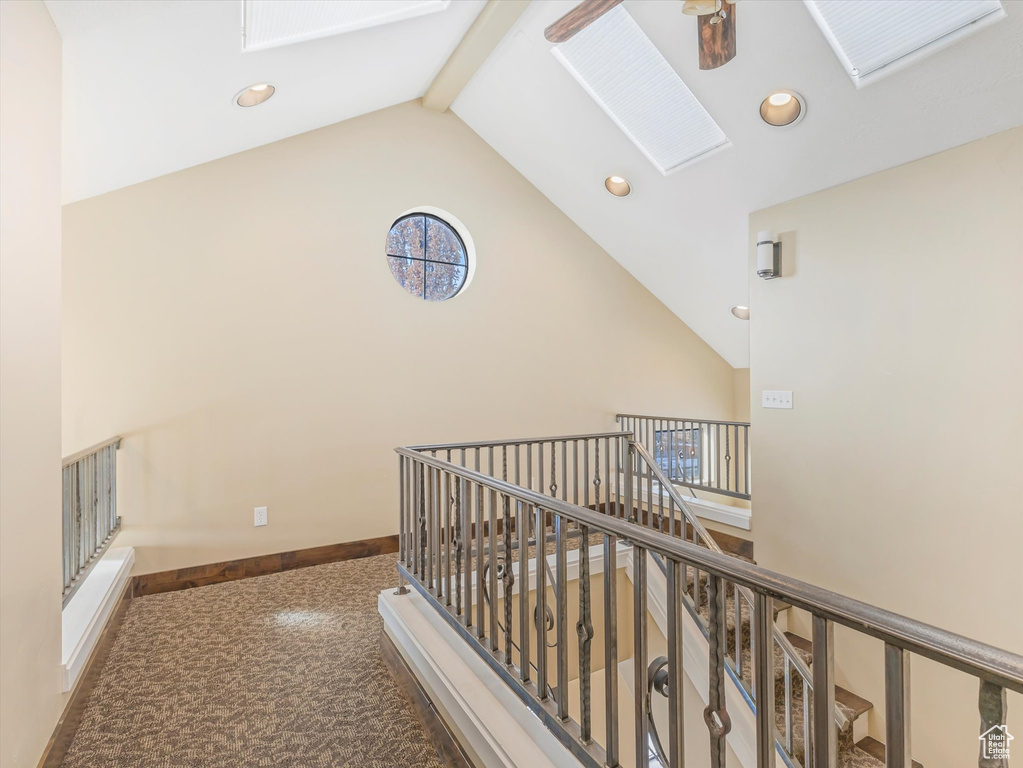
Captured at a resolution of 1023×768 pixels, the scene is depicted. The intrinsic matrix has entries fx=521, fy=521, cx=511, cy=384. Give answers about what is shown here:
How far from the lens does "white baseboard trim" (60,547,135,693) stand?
199cm

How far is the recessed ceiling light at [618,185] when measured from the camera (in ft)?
13.7

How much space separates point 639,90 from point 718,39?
115 centimetres

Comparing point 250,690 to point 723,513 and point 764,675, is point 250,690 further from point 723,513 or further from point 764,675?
point 723,513

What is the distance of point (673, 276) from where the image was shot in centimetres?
493

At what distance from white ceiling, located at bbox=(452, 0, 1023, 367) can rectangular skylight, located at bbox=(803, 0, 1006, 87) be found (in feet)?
0.16

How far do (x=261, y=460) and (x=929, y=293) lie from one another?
168 inches

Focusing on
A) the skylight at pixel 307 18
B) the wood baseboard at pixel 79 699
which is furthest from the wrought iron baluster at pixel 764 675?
the skylight at pixel 307 18

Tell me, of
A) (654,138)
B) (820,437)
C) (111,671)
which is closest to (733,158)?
(654,138)

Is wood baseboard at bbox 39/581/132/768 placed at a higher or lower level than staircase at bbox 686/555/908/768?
higher

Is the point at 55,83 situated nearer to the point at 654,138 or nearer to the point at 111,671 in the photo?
the point at 111,671

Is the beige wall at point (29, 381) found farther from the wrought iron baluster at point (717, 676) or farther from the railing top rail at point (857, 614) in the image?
the wrought iron baluster at point (717, 676)

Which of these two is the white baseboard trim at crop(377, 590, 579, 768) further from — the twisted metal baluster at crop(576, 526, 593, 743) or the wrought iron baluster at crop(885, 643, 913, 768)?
the wrought iron baluster at crop(885, 643, 913, 768)

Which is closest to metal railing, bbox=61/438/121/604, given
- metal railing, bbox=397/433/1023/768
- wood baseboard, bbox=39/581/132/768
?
wood baseboard, bbox=39/581/132/768

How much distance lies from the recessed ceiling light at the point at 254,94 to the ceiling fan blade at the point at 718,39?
2.18m
